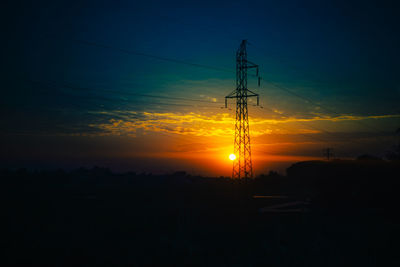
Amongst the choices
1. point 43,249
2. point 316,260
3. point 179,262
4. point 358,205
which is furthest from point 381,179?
point 43,249

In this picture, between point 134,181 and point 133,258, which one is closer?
point 133,258

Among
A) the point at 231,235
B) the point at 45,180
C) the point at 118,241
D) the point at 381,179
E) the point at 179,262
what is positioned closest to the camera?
the point at 179,262

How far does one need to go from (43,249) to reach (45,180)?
256 ft

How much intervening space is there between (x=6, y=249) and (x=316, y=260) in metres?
17.7

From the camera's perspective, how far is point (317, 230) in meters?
21.2

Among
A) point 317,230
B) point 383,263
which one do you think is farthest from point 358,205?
point 383,263

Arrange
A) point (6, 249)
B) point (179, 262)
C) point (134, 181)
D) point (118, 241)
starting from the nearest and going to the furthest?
1. point (179, 262)
2. point (6, 249)
3. point (118, 241)
4. point (134, 181)

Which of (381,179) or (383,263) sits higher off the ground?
(381,179)

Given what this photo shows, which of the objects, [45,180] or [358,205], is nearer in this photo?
[358,205]

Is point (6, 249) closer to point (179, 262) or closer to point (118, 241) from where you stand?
point (118, 241)

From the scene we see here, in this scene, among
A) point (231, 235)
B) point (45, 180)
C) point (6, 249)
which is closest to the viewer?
point (6, 249)

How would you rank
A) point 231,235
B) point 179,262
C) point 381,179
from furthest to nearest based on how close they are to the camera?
point 381,179 < point 231,235 < point 179,262

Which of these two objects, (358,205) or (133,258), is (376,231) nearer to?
(358,205)

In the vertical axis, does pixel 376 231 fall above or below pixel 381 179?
below
